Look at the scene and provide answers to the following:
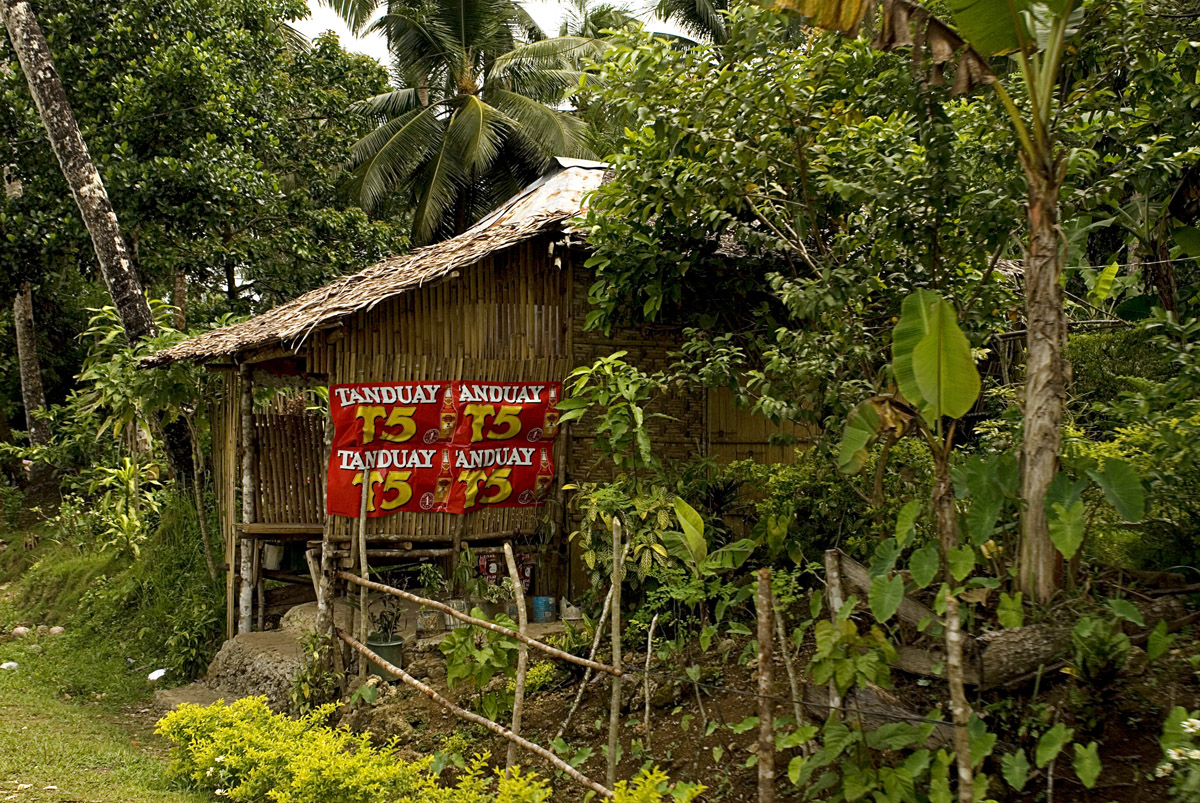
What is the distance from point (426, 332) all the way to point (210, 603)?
3556 mm

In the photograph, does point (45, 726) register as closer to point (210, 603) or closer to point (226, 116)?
point (210, 603)

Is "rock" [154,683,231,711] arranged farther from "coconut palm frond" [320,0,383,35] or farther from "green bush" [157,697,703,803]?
"coconut palm frond" [320,0,383,35]

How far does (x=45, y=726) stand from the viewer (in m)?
6.78

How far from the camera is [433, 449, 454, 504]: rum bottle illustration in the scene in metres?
7.14

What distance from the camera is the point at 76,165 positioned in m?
9.53

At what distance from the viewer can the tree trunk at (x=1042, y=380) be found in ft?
12.7

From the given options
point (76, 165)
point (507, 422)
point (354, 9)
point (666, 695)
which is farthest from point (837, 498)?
point (354, 9)

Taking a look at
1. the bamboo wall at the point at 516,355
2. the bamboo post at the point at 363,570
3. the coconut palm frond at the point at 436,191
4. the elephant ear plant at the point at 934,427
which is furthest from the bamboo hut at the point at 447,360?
the coconut palm frond at the point at 436,191

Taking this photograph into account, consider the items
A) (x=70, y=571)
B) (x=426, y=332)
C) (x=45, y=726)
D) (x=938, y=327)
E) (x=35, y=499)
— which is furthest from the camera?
(x=35, y=499)

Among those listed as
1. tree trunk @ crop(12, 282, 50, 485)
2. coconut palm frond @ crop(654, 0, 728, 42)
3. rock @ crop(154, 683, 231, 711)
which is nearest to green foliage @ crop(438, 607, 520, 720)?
rock @ crop(154, 683, 231, 711)

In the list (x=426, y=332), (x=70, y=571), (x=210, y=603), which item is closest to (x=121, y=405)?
(x=210, y=603)

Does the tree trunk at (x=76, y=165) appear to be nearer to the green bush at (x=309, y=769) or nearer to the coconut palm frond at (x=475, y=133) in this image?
the green bush at (x=309, y=769)

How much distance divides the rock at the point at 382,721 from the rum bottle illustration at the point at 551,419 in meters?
2.26

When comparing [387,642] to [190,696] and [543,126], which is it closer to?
[190,696]
